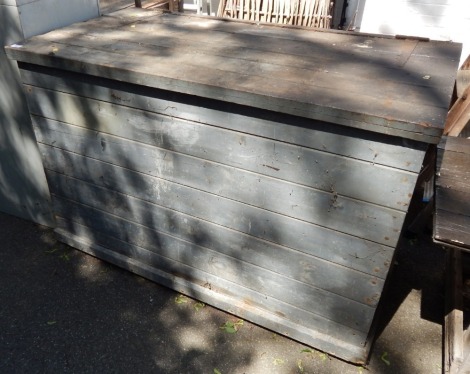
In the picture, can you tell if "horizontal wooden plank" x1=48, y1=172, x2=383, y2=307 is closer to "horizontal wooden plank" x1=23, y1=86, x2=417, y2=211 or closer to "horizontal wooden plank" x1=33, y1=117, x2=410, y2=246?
"horizontal wooden plank" x1=33, y1=117, x2=410, y2=246

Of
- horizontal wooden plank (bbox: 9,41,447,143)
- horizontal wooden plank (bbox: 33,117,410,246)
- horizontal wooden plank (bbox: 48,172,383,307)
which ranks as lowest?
horizontal wooden plank (bbox: 48,172,383,307)

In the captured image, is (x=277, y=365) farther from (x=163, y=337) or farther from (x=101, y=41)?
(x=101, y=41)

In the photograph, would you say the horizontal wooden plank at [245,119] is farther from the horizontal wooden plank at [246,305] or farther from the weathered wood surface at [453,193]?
the horizontal wooden plank at [246,305]

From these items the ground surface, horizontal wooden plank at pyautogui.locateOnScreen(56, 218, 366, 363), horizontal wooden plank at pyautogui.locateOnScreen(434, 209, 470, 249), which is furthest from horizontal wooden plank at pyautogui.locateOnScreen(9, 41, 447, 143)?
the ground surface

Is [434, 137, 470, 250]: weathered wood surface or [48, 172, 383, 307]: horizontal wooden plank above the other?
[434, 137, 470, 250]: weathered wood surface

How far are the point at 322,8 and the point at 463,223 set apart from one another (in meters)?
4.36

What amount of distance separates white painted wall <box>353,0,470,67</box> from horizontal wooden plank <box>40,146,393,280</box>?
11.0 ft

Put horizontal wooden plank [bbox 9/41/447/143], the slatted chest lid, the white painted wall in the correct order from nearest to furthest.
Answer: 1. horizontal wooden plank [bbox 9/41/447/143]
2. the slatted chest lid
3. the white painted wall

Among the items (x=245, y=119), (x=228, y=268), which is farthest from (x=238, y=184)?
(x=228, y=268)

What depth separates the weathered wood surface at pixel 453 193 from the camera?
194 cm

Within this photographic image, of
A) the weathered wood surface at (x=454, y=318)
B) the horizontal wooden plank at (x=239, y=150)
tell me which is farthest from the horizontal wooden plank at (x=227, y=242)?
the weathered wood surface at (x=454, y=318)

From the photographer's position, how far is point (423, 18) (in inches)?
183

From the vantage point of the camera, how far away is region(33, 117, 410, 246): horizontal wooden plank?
2.21 m

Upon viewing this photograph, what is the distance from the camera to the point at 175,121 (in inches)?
98.3
